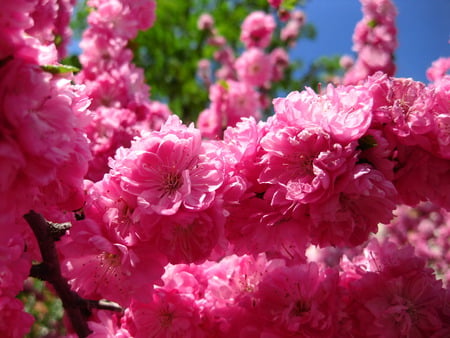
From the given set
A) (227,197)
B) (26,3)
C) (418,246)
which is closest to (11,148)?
(26,3)

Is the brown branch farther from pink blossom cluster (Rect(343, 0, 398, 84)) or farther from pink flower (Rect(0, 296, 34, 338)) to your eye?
pink blossom cluster (Rect(343, 0, 398, 84))

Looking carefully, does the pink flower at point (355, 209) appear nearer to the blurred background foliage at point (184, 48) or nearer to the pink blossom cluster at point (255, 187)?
the pink blossom cluster at point (255, 187)

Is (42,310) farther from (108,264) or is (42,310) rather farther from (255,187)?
(255,187)

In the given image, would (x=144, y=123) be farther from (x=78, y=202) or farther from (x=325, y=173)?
(x=325, y=173)

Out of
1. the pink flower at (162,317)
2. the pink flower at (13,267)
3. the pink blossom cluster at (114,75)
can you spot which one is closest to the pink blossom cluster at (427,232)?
the pink blossom cluster at (114,75)

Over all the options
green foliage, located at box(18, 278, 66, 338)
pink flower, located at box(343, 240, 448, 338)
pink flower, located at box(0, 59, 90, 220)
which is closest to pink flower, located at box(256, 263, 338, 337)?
pink flower, located at box(343, 240, 448, 338)

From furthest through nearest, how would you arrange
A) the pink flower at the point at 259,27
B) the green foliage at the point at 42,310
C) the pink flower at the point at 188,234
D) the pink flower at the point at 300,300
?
the pink flower at the point at 259,27
the green foliage at the point at 42,310
the pink flower at the point at 300,300
the pink flower at the point at 188,234

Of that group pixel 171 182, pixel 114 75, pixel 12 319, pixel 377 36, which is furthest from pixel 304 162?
pixel 377 36
